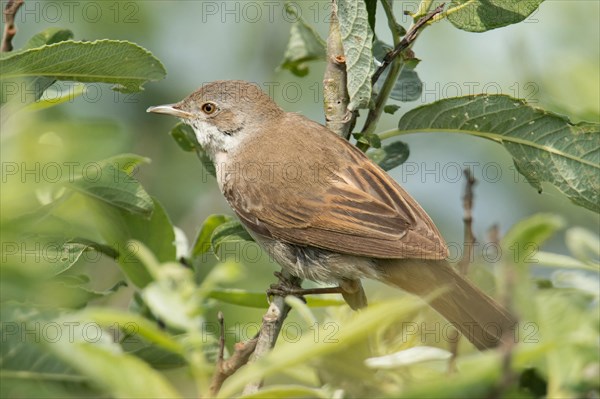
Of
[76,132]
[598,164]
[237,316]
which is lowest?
[237,316]

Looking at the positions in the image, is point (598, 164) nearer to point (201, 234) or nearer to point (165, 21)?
point (201, 234)

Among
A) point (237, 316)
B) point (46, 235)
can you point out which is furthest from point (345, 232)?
point (46, 235)

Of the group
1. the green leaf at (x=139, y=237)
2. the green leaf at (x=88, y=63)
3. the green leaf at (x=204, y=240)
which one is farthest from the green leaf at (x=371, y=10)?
the green leaf at (x=139, y=237)

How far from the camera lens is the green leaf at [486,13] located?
2861 millimetres

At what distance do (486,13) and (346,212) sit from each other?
145cm

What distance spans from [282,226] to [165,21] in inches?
105

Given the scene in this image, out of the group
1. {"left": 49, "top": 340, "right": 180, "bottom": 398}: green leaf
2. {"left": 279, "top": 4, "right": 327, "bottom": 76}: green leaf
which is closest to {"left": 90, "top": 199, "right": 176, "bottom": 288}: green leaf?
{"left": 279, "top": 4, "right": 327, "bottom": 76}: green leaf

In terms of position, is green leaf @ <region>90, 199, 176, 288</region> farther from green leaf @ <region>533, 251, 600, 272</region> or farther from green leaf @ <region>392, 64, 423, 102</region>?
green leaf @ <region>533, 251, 600, 272</region>

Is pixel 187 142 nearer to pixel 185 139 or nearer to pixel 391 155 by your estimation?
pixel 185 139

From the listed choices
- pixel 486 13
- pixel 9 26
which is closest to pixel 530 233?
pixel 486 13

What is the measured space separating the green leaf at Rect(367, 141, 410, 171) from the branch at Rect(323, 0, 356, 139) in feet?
1.03

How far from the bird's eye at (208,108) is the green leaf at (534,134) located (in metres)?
2.06

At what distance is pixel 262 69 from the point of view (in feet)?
20.6

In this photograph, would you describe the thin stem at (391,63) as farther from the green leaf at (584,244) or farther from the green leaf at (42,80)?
the green leaf at (42,80)
